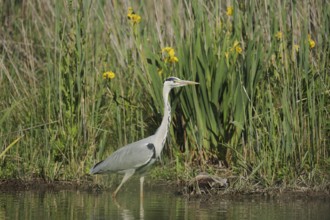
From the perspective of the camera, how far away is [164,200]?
7453 millimetres

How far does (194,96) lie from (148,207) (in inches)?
66.2

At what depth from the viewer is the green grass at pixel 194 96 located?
7.54 metres

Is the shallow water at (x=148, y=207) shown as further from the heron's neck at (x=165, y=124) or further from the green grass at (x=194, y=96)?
the heron's neck at (x=165, y=124)

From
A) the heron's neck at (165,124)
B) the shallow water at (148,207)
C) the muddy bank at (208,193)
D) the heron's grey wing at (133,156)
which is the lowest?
the shallow water at (148,207)

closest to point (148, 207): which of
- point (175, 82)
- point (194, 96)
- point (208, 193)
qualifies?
point (208, 193)

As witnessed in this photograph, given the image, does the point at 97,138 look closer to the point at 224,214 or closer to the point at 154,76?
the point at 154,76

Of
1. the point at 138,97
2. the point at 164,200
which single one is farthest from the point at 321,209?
→ the point at 138,97

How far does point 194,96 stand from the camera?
8430mm

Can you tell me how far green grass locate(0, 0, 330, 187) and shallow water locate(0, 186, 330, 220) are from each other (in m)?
0.33

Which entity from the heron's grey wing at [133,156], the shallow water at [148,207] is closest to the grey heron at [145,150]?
the heron's grey wing at [133,156]

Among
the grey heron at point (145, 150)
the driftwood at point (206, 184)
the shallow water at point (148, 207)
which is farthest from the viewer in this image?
the grey heron at point (145, 150)

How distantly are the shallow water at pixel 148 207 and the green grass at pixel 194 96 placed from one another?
327 millimetres

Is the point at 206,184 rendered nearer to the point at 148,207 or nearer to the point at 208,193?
the point at 208,193

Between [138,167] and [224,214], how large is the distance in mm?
1750
